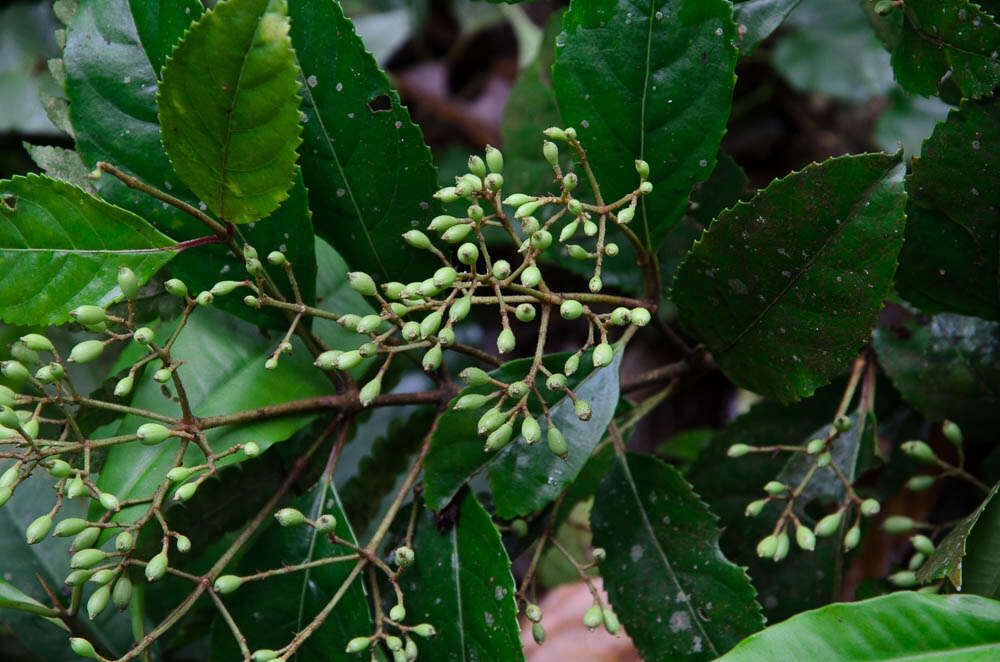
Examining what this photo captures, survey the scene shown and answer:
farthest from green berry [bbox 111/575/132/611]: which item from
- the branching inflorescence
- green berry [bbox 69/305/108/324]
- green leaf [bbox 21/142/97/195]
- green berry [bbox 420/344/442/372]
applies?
green leaf [bbox 21/142/97/195]

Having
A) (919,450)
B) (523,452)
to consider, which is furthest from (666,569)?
(919,450)

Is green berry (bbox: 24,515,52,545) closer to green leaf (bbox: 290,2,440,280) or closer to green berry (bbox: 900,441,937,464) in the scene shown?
green leaf (bbox: 290,2,440,280)

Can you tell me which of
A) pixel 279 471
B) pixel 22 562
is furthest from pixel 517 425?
pixel 22 562

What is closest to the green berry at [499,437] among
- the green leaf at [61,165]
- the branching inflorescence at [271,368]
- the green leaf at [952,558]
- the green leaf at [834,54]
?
the branching inflorescence at [271,368]

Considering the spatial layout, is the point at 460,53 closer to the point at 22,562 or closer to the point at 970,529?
the point at 22,562

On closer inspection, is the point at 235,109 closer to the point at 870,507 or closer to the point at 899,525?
the point at 870,507

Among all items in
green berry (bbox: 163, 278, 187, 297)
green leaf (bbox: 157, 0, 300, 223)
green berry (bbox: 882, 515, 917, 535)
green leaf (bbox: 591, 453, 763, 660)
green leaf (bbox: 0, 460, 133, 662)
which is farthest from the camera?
green leaf (bbox: 0, 460, 133, 662)
